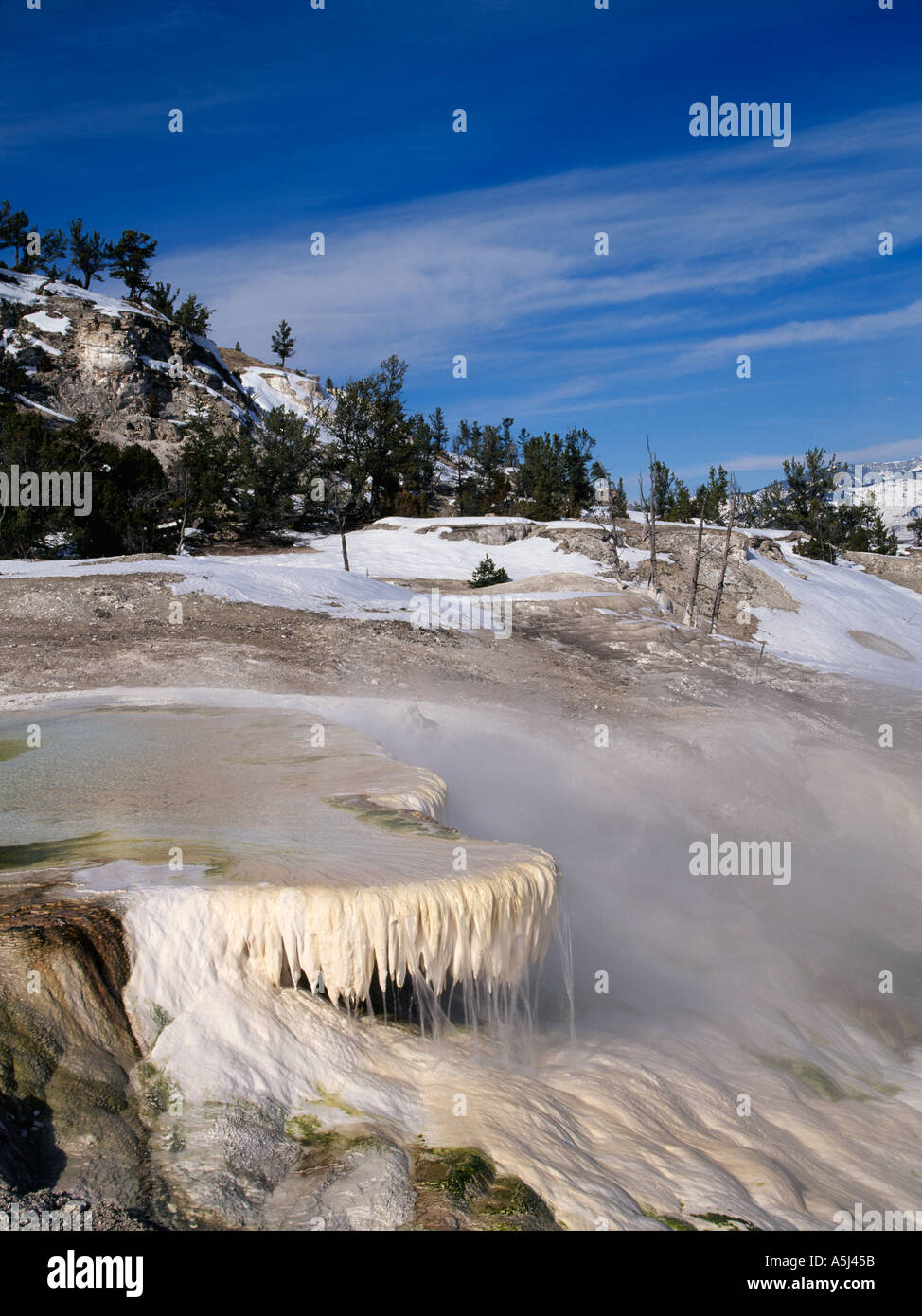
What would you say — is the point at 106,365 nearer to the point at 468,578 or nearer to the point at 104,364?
the point at 104,364

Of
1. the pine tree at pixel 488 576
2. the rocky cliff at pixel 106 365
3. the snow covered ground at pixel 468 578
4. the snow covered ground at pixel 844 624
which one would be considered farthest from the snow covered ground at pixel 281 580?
the rocky cliff at pixel 106 365

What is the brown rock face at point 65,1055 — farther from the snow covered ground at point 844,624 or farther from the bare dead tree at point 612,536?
the bare dead tree at point 612,536

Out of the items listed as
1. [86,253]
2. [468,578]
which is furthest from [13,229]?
[468,578]

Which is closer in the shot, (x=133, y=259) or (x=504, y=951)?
(x=504, y=951)

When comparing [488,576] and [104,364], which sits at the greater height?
[104,364]

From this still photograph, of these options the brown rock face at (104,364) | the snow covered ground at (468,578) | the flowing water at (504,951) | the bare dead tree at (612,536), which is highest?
the brown rock face at (104,364)

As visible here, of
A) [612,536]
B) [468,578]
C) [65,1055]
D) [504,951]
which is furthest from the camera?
[612,536]

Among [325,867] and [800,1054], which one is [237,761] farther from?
[800,1054]

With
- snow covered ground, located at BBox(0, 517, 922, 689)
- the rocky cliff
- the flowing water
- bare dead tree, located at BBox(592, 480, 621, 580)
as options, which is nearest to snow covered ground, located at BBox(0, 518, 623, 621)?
snow covered ground, located at BBox(0, 517, 922, 689)

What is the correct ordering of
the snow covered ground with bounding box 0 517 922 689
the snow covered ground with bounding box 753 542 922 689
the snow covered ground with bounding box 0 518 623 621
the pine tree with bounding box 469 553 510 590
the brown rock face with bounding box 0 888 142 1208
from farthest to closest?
the pine tree with bounding box 469 553 510 590 → the snow covered ground with bounding box 753 542 922 689 → the snow covered ground with bounding box 0 517 922 689 → the snow covered ground with bounding box 0 518 623 621 → the brown rock face with bounding box 0 888 142 1208

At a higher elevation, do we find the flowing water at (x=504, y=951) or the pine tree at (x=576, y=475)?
the pine tree at (x=576, y=475)

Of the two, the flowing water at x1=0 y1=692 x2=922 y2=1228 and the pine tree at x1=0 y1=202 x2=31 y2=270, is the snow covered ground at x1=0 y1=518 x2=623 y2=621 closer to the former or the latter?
the flowing water at x1=0 y1=692 x2=922 y2=1228
